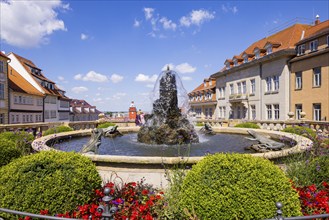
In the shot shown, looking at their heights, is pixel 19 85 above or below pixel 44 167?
above

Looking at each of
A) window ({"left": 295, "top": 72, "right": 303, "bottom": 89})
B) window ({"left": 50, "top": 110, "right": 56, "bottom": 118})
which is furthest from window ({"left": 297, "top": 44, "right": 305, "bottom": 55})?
window ({"left": 50, "top": 110, "right": 56, "bottom": 118})

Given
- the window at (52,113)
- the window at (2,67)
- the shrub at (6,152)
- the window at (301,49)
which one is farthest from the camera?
the window at (52,113)

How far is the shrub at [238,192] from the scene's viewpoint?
3.16 meters

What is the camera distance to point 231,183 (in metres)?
3.30

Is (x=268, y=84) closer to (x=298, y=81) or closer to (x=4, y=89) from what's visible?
(x=298, y=81)

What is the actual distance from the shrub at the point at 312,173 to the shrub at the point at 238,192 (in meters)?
1.74

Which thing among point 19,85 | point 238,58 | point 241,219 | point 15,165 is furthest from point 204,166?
point 19,85

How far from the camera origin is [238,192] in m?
3.18

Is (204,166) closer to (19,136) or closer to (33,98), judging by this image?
(19,136)

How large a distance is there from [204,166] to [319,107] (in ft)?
88.6

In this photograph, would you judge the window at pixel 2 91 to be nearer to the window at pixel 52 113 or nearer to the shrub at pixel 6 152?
the window at pixel 52 113

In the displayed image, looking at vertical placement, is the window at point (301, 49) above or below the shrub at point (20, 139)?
above

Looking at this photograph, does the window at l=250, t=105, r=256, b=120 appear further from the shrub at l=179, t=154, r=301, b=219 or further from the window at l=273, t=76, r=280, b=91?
the shrub at l=179, t=154, r=301, b=219

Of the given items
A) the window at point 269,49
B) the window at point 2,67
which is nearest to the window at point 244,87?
the window at point 269,49
